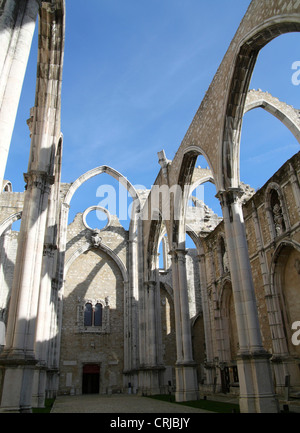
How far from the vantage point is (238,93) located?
32.4 feet

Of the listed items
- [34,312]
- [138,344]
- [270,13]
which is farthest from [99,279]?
[270,13]

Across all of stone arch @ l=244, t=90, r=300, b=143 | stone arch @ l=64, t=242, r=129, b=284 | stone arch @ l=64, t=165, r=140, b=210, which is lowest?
stone arch @ l=64, t=242, r=129, b=284

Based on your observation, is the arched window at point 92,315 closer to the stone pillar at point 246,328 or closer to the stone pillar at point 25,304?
the stone pillar at point 25,304

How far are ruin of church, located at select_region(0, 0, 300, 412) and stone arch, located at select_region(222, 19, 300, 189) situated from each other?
3 cm

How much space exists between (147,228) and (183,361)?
7972mm

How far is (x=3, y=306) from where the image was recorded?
2020 centimetres

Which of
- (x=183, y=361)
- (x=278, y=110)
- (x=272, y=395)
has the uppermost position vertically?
(x=278, y=110)

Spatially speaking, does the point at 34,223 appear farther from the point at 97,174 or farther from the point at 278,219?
the point at 97,174

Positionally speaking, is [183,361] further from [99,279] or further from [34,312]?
[99,279]

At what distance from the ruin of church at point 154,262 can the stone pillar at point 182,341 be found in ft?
0.15

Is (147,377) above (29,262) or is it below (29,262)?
below

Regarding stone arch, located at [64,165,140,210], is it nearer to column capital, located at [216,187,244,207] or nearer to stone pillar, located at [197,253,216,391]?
stone pillar, located at [197,253,216,391]

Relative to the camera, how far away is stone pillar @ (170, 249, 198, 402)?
11719 millimetres

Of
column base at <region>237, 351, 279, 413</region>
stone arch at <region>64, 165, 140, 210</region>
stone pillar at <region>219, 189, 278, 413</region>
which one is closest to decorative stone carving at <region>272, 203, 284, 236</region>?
stone pillar at <region>219, 189, 278, 413</region>
